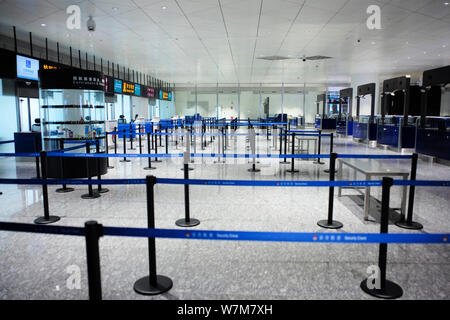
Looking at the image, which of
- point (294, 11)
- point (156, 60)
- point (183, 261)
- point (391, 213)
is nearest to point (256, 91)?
point (156, 60)

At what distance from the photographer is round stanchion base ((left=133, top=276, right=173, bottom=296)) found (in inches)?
114

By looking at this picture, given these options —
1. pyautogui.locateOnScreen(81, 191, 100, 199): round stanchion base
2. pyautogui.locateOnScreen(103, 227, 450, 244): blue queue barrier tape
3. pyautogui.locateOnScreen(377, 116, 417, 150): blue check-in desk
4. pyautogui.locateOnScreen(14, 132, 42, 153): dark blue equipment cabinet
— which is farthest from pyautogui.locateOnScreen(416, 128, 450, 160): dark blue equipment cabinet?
pyautogui.locateOnScreen(14, 132, 42, 153): dark blue equipment cabinet

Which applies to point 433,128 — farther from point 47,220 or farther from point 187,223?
point 47,220

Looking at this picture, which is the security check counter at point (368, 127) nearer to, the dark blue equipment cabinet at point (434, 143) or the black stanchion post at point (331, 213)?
the dark blue equipment cabinet at point (434, 143)

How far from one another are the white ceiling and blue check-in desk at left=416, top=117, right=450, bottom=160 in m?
3.05

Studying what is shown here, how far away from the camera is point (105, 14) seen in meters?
8.45

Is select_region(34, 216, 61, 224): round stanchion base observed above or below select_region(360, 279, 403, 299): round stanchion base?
above

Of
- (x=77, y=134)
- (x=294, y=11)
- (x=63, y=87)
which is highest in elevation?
(x=294, y=11)

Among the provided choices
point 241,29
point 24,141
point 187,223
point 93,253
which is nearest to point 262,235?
point 93,253

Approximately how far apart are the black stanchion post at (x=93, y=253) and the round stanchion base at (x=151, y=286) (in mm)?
702

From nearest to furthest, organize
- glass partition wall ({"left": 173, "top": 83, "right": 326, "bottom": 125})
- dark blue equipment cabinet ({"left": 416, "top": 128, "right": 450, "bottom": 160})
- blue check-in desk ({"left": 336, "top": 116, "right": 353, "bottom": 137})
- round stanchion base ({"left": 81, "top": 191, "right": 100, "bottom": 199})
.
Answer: round stanchion base ({"left": 81, "top": 191, "right": 100, "bottom": 199}), dark blue equipment cabinet ({"left": 416, "top": 128, "right": 450, "bottom": 160}), blue check-in desk ({"left": 336, "top": 116, "right": 353, "bottom": 137}), glass partition wall ({"left": 173, "top": 83, "right": 326, "bottom": 125})

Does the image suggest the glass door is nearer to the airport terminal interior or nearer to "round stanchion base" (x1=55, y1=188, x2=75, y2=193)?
the airport terminal interior
